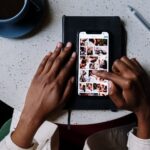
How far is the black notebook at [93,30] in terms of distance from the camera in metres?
0.83

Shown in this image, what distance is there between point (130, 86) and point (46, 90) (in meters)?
0.21

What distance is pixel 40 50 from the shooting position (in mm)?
860

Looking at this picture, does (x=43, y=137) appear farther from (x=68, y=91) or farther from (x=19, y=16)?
(x=19, y=16)

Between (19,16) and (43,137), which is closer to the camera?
(19,16)

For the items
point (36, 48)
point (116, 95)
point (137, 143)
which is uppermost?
point (36, 48)

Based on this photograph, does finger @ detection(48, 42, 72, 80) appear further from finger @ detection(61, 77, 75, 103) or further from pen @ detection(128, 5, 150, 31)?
pen @ detection(128, 5, 150, 31)

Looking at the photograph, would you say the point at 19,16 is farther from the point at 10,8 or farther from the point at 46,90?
the point at 46,90

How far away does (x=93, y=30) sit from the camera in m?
0.84

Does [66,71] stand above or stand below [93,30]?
below

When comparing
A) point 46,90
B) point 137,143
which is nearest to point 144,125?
point 137,143

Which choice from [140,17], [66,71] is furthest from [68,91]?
[140,17]

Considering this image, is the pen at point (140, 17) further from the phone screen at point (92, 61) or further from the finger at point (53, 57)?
the finger at point (53, 57)

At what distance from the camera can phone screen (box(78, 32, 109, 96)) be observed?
83 cm

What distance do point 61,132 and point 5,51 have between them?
325mm
